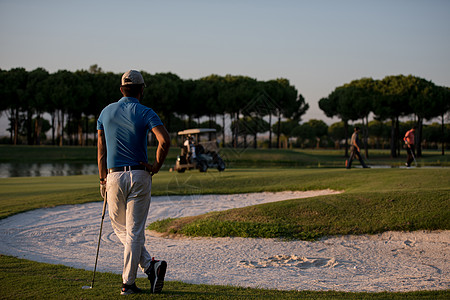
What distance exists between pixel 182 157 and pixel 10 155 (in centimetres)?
3111

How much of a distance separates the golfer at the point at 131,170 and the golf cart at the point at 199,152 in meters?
21.2

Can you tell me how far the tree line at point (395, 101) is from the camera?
56.1 metres

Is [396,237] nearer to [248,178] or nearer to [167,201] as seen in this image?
[167,201]

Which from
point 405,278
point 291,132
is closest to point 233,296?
point 405,278

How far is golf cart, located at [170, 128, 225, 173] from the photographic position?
26616 millimetres

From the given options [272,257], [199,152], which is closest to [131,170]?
[272,257]

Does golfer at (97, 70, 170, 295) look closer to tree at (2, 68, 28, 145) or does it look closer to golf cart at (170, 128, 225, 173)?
golf cart at (170, 128, 225, 173)

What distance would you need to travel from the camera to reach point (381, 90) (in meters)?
58.4

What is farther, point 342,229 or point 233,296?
point 342,229

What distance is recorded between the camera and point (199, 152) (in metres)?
27.1

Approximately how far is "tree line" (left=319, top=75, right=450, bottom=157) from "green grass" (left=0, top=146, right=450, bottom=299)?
134ft

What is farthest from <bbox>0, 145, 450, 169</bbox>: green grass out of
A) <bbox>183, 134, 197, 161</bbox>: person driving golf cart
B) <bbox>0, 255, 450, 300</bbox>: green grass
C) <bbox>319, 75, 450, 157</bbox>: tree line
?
<bbox>0, 255, 450, 300</bbox>: green grass

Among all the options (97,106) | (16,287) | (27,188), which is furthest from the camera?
(97,106)

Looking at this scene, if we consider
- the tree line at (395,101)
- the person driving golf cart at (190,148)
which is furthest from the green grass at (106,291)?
the tree line at (395,101)
